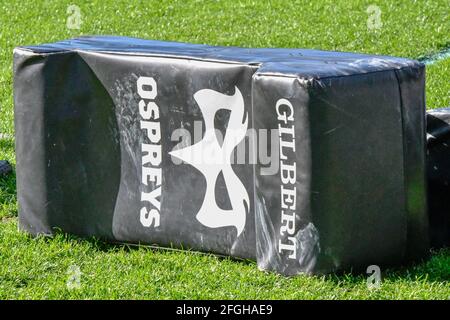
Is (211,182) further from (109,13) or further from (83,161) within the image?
(109,13)

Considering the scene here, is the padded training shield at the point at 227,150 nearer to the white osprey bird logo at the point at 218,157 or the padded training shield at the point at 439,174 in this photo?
the white osprey bird logo at the point at 218,157

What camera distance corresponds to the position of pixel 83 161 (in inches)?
231

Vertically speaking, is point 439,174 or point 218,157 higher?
point 218,157

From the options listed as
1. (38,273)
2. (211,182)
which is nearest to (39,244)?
(38,273)

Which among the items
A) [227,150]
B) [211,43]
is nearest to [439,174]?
[227,150]

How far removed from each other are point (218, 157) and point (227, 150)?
66mm

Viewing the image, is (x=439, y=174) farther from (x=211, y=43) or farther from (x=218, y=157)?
(x=211, y=43)

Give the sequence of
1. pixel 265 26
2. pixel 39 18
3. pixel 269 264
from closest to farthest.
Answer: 1. pixel 269 264
2. pixel 265 26
3. pixel 39 18

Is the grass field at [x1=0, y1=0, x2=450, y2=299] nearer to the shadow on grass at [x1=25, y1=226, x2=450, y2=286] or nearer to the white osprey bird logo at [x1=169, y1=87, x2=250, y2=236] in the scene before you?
the shadow on grass at [x1=25, y1=226, x2=450, y2=286]

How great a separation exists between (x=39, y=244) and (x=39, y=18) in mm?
7156

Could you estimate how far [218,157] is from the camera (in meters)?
5.46

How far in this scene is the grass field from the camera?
508cm

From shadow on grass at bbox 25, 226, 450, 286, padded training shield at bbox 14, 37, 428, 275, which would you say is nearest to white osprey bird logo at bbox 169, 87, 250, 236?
padded training shield at bbox 14, 37, 428, 275

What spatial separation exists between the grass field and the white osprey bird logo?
8.5 inches
